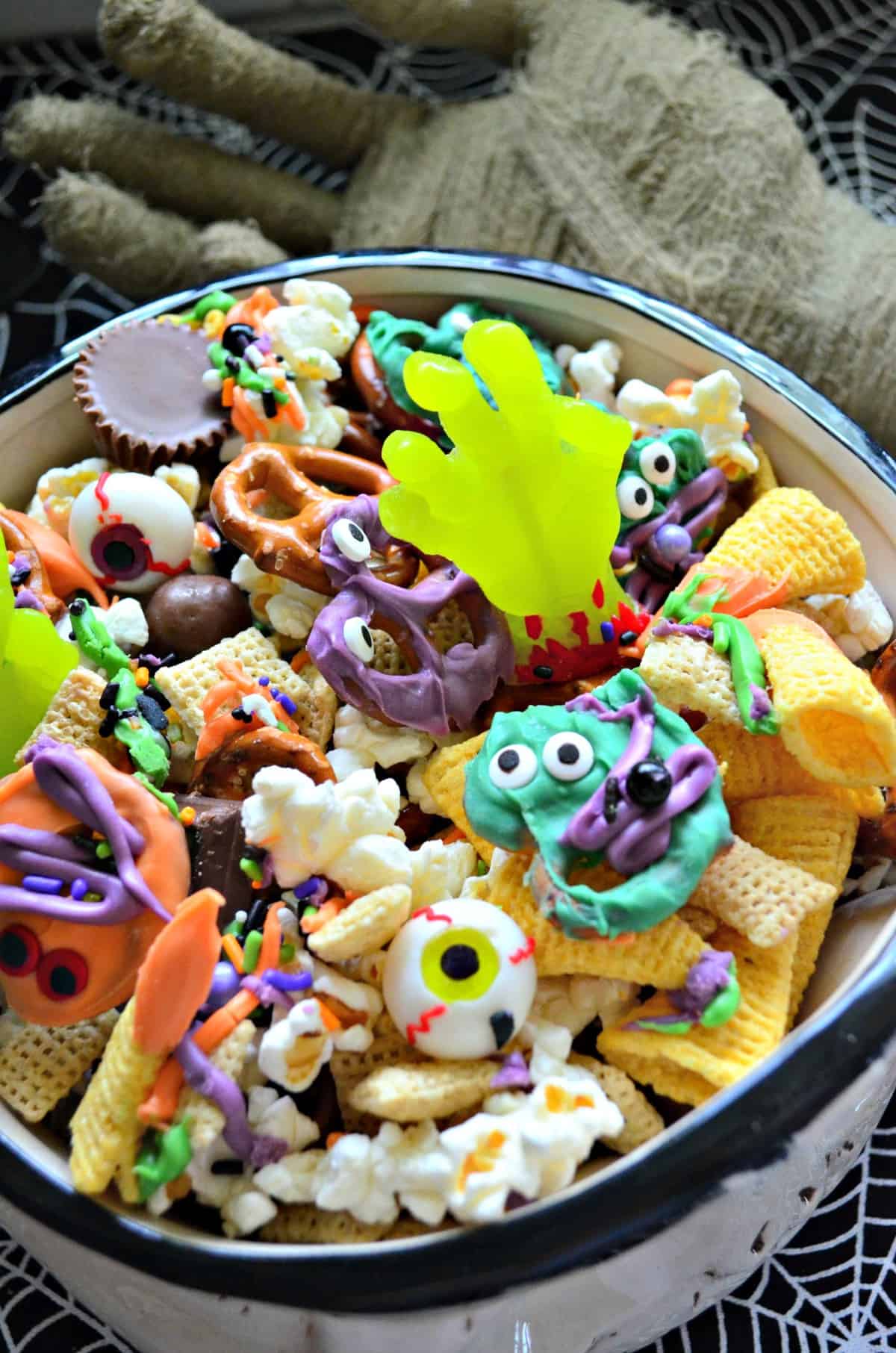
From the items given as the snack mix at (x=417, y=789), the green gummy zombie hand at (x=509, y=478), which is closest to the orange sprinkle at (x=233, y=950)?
the snack mix at (x=417, y=789)

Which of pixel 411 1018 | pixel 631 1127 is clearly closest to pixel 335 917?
pixel 411 1018

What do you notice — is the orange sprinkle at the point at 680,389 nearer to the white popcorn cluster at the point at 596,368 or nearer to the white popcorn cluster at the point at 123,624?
the white popcorn cluster at the point at 596,368

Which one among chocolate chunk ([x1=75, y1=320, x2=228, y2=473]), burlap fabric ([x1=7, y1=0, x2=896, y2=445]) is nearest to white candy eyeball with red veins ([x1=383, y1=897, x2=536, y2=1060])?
chocolate chunk ([x1=75, y1=320, x2=228, y2=473])

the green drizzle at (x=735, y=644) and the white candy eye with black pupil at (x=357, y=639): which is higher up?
the green drizzle at (x=735, y=644)

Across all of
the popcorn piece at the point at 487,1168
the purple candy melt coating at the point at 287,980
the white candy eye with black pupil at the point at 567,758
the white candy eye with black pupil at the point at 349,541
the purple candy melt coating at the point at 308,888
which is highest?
the white candy eye with black pupil at the point at 567,758

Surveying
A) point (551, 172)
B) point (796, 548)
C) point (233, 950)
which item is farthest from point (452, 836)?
point (551, 172)

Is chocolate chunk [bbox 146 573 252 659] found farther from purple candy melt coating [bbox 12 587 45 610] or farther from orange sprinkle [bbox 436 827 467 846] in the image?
orange sprinkle [bbox 436 827 467 846]

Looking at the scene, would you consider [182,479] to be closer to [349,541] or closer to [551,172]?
[349,541]
